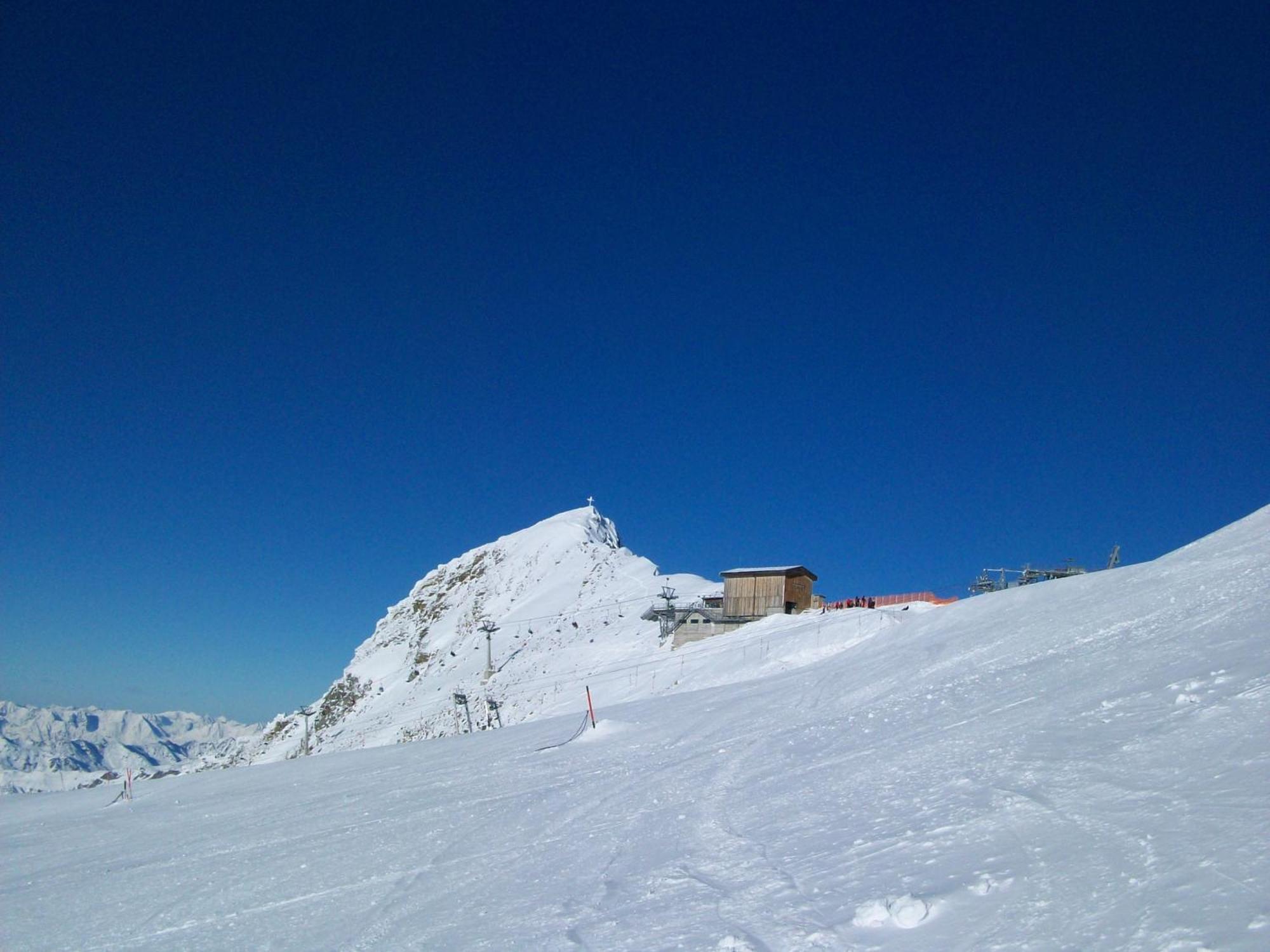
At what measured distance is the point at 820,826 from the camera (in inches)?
373

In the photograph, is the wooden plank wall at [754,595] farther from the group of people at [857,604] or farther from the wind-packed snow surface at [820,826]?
the wind-packed snow surface at [820,826]

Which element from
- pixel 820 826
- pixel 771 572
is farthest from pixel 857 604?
pixel 820 826

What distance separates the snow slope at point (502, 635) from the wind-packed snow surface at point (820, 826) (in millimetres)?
19715

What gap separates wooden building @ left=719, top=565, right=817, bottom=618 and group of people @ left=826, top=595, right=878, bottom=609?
7.76ft

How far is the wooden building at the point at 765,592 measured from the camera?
155ft

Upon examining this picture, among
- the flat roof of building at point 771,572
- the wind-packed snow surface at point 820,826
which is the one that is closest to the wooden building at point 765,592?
the flat roof of building at point 771,572

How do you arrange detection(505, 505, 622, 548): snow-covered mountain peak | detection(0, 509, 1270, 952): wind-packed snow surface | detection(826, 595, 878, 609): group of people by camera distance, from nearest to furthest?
detection(0, 509, 1270, 952): wind-packed snow surface < detection(826, 595, 878, 609): group of people < detection(505, 505, 622, 548): snow-covered mountain peak

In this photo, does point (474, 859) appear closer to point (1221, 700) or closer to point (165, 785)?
point (1221, 700)

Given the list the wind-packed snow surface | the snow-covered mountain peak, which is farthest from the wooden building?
the snow-covered mountain peak

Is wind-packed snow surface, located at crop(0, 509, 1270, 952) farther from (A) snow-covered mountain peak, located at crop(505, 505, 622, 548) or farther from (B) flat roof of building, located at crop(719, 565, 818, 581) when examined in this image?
(A) snow-covered mountain peak, located at crop(505, 505, 622, 548)

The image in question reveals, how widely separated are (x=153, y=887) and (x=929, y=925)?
1087 centimetres

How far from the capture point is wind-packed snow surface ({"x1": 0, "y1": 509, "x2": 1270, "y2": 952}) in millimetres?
6504

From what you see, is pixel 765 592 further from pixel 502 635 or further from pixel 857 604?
pixel 502 635

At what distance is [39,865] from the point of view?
49.4ft
